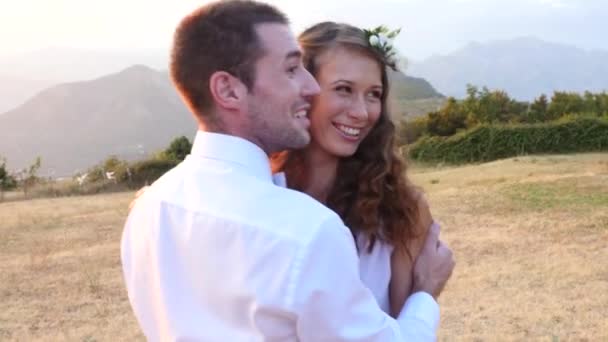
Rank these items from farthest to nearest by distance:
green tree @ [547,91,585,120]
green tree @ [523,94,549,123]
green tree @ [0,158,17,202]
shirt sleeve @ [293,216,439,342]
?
green tree @ [547,91,585,120], green tree @ [523,94,549,123], green tree @ [0,158,17,202], shirt sleeve @ [293,216,439,342]

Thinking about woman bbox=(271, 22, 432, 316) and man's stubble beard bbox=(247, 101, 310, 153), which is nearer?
man's stubble beard bbox=(247, 101, 310, 153)

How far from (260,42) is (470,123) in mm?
26564

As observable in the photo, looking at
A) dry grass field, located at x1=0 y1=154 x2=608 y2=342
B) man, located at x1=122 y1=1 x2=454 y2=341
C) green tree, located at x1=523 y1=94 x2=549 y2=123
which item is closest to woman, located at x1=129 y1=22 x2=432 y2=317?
man, located at x1=122 y1=1 x2=454 y2=341

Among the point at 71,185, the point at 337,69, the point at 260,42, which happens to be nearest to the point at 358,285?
the point at 260,42

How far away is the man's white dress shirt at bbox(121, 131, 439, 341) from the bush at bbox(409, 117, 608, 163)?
76.0ft

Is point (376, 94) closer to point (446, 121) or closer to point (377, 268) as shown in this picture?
point (377, 268)

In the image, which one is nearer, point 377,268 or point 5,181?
point 377,268

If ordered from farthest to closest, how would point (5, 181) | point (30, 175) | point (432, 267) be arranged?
point (30, 175), point (5, 181), point (432, 267)

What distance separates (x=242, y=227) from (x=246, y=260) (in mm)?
51

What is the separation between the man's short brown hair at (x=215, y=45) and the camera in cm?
137

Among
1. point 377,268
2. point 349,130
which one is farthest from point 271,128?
point 349,130

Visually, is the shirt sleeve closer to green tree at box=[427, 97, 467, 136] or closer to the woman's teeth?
the woman's teeth

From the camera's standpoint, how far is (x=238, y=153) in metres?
1.33

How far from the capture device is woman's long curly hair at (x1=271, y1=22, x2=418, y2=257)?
1.96 m
